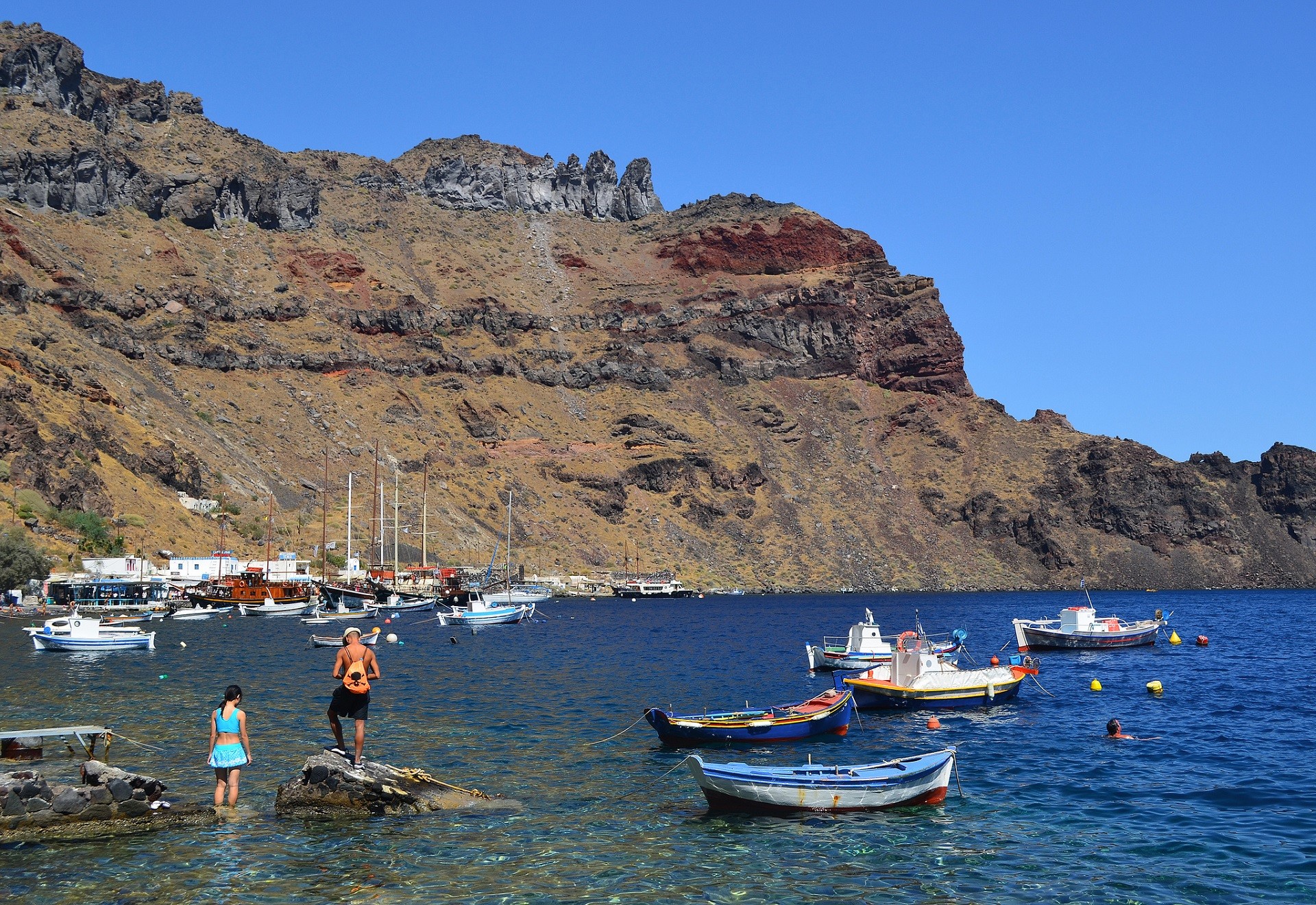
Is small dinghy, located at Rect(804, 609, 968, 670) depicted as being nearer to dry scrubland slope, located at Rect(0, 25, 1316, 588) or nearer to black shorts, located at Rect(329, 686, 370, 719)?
black shorts, located at Rect(329, 686, 370, 719)

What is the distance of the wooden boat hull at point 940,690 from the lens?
40.9m

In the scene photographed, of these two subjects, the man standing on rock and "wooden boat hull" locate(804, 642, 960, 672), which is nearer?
the man standing on rock

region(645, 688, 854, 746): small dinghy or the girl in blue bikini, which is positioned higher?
the girl in blue bikini

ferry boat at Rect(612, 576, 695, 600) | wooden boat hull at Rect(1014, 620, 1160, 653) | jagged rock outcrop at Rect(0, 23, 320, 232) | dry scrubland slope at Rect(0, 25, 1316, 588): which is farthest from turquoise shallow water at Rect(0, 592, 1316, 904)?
jagged rock outcrop at Rect(0, 23, 320, 232)

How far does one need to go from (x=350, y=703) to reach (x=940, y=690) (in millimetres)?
26517

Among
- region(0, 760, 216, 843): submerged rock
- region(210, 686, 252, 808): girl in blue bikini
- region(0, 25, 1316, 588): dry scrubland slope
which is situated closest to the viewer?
region(0, 760, 216, 843): submerged rock

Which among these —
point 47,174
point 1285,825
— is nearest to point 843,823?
point 1285,825

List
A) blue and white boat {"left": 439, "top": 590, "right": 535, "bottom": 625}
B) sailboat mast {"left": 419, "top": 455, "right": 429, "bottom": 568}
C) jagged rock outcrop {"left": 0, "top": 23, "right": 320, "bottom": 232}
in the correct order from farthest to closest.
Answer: jagged rock outcrop {"left": 0, "top": 23, "right": 320, "bottom": 232}, sailboat mast {"left": 419, "top": 455, "right": 429, "bottom": 568}, blue and white boat {"left": 439, "top": 590, "right": 535, "bottom": 625}

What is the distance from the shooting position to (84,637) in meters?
60.9

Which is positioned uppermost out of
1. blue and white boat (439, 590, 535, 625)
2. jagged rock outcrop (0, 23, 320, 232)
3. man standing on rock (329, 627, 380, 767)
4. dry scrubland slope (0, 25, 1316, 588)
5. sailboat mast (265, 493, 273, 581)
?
jagged rock outcrop (0, 23, 320, 232)

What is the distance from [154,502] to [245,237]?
84019mm

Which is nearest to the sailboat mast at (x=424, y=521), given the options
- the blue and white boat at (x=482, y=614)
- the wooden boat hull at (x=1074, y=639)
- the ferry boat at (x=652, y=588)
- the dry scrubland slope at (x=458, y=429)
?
the dry scrubland slope at (x=458, y=429)

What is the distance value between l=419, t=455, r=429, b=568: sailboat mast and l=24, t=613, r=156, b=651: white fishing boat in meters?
61.4

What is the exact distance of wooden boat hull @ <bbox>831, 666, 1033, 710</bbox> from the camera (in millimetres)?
40938
